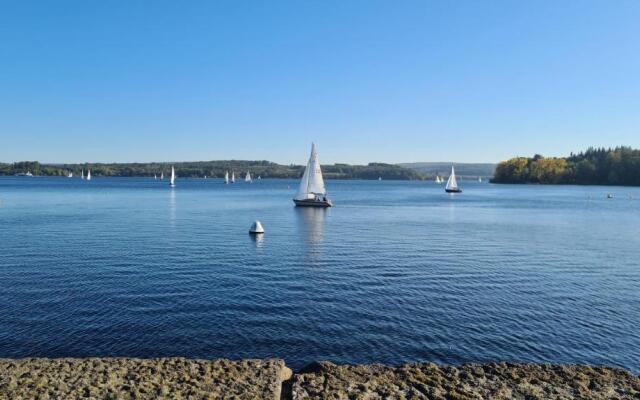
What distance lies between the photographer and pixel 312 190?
10688 centimetres

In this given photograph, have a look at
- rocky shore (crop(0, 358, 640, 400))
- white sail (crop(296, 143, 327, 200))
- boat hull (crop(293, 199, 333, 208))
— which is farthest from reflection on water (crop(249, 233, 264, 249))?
white sail (crop(296, 143, 327, 200))

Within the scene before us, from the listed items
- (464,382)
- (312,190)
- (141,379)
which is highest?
(312,190)

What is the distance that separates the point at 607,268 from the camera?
4225cm

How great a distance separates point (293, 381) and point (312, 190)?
9011cm

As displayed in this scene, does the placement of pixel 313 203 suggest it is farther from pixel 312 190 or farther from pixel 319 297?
pixel 319 297

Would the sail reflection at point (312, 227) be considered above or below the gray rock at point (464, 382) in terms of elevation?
below

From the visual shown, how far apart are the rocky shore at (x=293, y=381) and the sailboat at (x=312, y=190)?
85.6 meters

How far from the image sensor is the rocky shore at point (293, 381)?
616 inches

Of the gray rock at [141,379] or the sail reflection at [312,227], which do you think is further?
the sail reflection at [312,227]

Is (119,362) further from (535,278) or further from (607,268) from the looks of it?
(607,268)

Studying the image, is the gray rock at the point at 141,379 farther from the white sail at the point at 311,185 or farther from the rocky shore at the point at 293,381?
the white sail at the point at 311,185

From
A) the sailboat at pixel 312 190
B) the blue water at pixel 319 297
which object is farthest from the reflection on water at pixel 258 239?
the sailboat at pixel 312 190

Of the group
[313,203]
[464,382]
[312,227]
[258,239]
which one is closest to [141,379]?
[464,382]

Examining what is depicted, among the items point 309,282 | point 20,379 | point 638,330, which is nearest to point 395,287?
point 309,282
